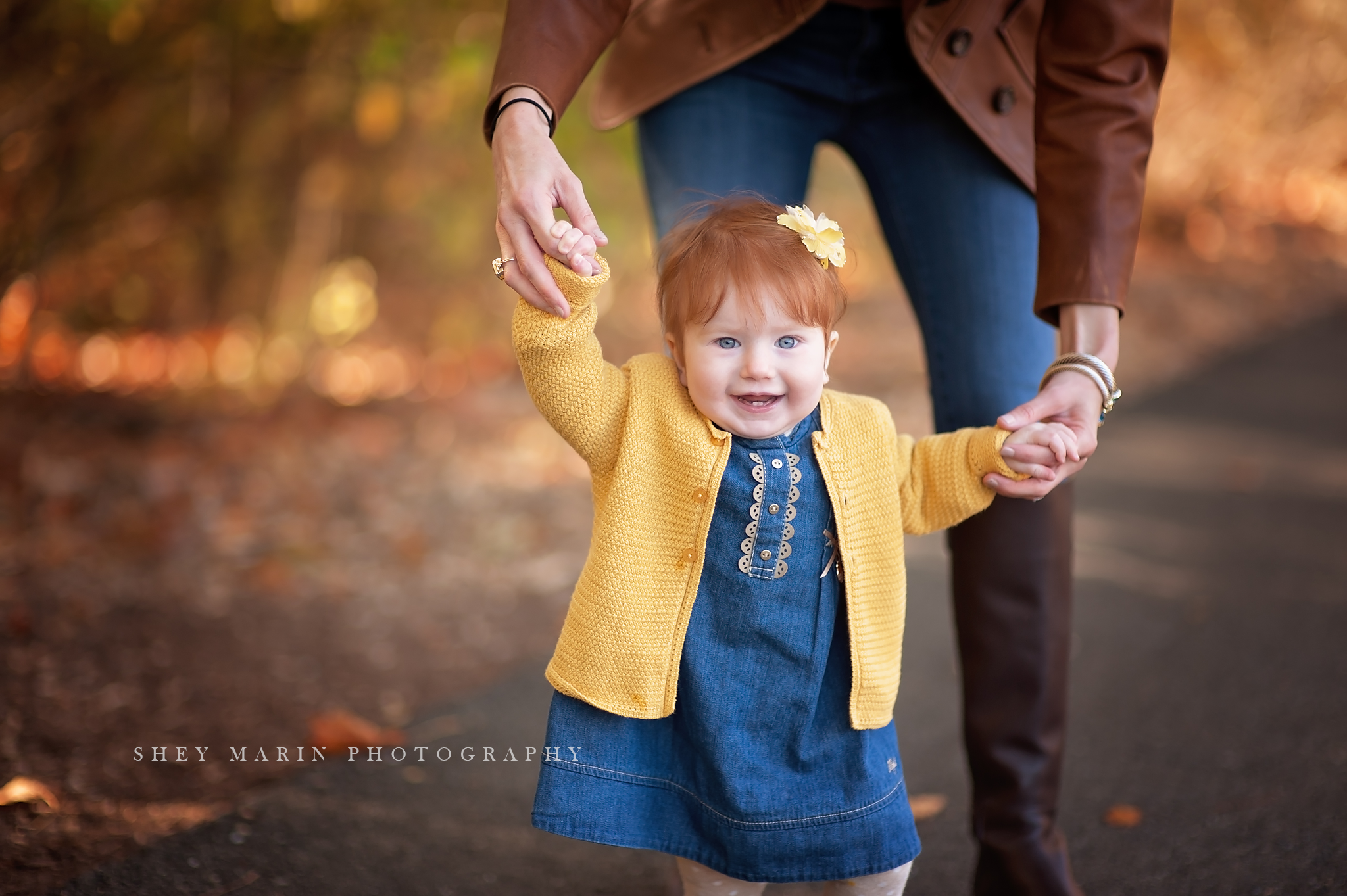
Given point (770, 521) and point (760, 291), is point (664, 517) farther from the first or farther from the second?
point (760, 291)

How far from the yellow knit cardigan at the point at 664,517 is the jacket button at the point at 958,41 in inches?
26.0

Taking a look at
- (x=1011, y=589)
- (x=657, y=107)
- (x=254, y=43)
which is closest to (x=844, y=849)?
(x=1011, y=589)

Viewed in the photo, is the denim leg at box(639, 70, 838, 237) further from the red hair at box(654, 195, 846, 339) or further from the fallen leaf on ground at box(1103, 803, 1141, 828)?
the fallen leaf on ground at box(1103, 803, 1141, 828)

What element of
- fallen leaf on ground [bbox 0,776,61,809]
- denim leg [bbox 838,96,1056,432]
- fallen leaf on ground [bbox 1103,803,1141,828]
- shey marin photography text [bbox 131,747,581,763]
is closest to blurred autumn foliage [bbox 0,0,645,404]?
denim leg [bbox 838,96,1056,432]

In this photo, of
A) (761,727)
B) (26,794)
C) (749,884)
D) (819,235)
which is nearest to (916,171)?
(819,235)

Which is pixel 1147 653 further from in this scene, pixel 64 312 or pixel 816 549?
pixel 64 312

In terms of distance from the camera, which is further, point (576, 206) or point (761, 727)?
point (761, 727)

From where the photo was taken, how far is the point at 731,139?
1.83 metres

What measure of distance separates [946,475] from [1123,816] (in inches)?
44.4

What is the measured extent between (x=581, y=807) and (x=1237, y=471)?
3.88m

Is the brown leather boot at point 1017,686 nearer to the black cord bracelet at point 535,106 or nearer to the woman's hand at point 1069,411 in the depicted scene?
the woman's hand at point 1069,411

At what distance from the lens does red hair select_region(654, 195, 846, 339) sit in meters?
1.46

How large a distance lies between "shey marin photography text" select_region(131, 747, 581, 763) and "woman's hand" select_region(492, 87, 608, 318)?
142cm

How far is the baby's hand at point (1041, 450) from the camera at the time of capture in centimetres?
151
